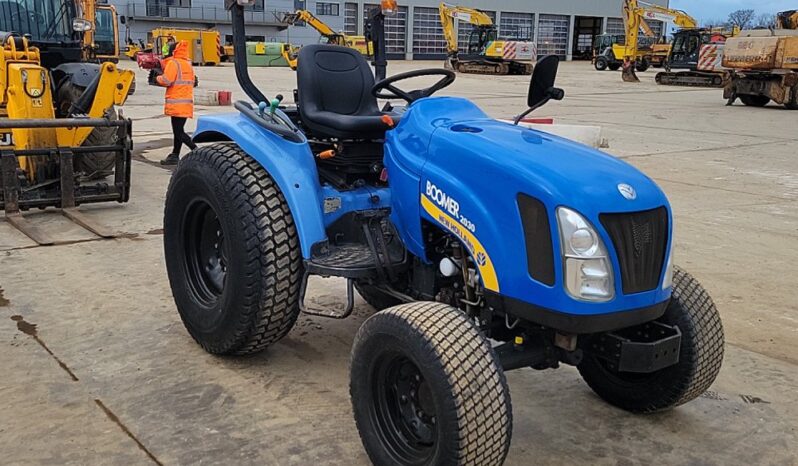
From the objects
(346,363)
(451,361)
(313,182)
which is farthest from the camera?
(346,363)

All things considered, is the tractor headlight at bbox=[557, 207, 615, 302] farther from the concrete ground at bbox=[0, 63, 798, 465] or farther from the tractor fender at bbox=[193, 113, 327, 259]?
the tractor fender at bbox=[193, 113, 327, 259]

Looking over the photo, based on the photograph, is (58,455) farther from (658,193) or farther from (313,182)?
(658,193)

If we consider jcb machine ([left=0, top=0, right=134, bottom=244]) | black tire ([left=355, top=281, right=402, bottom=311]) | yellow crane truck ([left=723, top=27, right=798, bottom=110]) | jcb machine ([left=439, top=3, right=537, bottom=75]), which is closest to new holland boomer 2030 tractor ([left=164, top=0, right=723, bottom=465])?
black tire ([left=355, top=281, right=402, bottom=311])

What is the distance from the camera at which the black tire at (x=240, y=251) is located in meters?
3.52

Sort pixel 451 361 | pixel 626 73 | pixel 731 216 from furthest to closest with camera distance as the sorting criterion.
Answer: pixel 626 73 → pixel 731 216 → pixel 451 361

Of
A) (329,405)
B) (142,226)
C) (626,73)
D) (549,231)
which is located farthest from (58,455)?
(626,73)

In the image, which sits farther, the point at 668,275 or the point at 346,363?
the point at 346,363

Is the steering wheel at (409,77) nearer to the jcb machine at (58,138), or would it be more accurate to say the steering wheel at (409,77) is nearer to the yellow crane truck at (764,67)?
the jcb machine at (58,138)

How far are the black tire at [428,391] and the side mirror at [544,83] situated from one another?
1.03 m

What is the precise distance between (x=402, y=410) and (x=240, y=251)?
3.68 feet

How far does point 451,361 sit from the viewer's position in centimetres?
259

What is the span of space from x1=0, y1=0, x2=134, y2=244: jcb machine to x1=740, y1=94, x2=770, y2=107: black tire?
18.6 meters

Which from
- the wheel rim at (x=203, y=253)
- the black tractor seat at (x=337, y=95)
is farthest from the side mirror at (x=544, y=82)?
the wheel rim at (x=203, y=253)

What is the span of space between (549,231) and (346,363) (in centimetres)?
164
